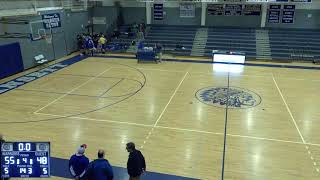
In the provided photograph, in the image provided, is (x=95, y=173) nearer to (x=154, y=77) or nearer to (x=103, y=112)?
(x=103, y=112)

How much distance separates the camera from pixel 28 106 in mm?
11984

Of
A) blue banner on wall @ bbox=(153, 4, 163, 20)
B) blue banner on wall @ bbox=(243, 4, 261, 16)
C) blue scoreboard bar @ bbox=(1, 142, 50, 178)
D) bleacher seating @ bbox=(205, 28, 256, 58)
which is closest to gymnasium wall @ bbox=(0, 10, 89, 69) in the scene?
blue banner on wall @ bbox=(153, 4, 163, 20)

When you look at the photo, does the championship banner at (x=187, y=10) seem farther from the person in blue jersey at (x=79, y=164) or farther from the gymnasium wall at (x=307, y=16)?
the person in blue jersey at (x=79, y=164)

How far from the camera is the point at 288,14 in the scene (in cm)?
2433

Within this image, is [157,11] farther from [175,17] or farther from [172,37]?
[172,37]

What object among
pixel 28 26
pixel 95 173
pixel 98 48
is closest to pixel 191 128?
pixel 95 173

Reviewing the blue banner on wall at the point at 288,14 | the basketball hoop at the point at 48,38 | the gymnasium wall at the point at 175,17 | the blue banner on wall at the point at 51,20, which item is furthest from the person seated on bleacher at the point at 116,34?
the blue banner on wall at the point at 288,14

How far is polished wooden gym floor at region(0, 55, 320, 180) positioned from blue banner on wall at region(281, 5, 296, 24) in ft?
28.9

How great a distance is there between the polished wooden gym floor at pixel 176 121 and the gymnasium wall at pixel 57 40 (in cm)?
272

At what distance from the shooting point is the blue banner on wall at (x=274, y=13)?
79.9ft

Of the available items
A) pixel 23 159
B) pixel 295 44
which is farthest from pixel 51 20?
pixel 295 44

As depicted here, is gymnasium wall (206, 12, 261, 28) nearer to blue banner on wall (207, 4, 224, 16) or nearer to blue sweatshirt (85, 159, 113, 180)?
blue banner on wall (207, 4, 224, 16)

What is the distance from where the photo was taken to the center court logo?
40.9 ft

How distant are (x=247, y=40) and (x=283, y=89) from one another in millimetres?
9853
